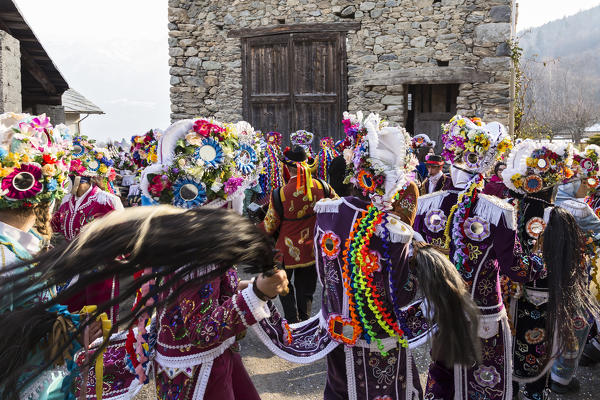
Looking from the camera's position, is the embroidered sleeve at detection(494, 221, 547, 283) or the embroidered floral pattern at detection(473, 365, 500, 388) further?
the embroidered floral pattern at detection(473, 365, 500, 388)

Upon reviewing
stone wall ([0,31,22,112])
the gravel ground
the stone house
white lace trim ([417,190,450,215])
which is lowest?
Answer: the gravel ground

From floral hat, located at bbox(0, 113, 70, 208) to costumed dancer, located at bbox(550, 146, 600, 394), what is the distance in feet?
10.8

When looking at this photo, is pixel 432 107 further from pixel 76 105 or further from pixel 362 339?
pixel 76 105

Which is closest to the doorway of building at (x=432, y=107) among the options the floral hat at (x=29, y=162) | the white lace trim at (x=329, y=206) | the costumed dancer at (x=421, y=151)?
the costumed dancer at (x=421, y=151)

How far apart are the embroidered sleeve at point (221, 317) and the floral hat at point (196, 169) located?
47cm

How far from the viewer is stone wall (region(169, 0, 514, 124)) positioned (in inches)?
363

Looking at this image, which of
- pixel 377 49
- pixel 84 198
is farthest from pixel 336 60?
pixel 84 198

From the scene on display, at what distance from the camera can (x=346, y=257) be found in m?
2.61

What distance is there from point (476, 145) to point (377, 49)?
22.2ft

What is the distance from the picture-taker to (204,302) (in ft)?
6.58

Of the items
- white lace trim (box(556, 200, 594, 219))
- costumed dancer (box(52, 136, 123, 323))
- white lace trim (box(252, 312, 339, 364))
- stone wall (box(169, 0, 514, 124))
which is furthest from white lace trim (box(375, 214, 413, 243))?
stone wall (box(169, 0, 514, 124))

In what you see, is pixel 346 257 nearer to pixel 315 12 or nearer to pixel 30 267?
pixel 30 267

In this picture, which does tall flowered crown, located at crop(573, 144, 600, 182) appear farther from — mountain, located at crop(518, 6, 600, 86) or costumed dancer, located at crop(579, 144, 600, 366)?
mountain, located at crop(518, 6, 600, 86)

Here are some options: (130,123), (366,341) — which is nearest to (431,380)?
(366,341)
